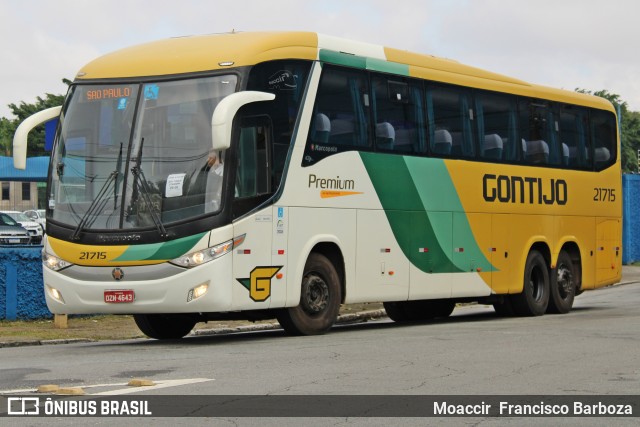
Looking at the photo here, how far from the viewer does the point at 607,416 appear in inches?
366

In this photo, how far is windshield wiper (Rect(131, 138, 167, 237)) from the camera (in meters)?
15.6

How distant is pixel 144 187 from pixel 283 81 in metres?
2.40

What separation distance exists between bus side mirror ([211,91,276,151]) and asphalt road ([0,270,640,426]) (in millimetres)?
2443

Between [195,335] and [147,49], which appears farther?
[195,335]

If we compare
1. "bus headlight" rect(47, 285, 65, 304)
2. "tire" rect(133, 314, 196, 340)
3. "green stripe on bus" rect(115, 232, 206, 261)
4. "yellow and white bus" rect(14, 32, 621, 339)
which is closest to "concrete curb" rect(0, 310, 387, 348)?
"tire" rect(133, 314, 196, 340)

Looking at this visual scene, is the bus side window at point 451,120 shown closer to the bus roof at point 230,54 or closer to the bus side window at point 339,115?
the bus roof at point 230,54

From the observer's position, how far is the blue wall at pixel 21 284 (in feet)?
71.9

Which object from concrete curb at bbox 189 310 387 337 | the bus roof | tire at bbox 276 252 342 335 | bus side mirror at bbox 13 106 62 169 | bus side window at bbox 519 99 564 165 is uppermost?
the bus roof

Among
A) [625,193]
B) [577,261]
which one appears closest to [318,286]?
[577,261]

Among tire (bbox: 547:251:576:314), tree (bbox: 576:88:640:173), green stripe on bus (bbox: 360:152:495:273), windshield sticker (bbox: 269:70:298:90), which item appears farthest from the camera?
tree (bbox: 576:88:640:173)

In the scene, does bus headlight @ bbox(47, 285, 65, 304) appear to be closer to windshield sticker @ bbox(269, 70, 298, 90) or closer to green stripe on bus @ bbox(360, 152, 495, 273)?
windshield sticker @ bbox(269, 70, 298, 90)

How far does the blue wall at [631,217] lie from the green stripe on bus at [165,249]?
28830 millimetres

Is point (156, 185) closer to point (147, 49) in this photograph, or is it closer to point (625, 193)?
point (147, 49)

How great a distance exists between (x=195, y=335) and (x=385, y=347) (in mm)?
5754
